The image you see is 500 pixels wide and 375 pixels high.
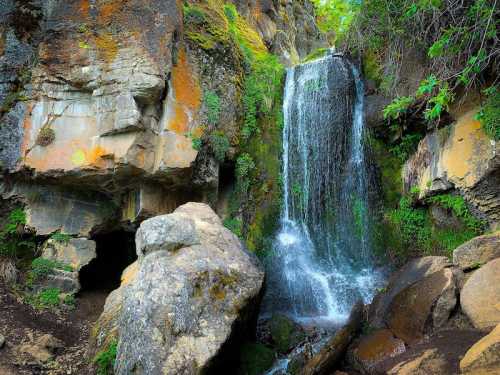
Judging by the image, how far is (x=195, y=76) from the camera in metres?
8.56

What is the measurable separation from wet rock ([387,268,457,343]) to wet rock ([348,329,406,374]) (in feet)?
0.43

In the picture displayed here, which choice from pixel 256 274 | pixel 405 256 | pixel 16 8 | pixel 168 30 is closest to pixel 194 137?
pixel 168 30

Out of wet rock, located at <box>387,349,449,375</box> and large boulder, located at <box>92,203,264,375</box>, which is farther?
large boulder, located at <box>92,203,264,375</box>

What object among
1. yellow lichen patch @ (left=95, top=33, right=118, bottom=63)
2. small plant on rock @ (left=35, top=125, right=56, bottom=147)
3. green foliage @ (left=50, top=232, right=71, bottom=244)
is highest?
yellow lichen patch @ (left=95, top=33, right=118, bottom=63)

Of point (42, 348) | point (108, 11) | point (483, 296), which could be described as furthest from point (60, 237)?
point (483, 296)

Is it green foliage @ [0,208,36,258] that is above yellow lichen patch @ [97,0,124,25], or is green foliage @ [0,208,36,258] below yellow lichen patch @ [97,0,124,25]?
below

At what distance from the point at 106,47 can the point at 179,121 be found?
6.67 ft

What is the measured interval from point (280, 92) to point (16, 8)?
6464 mm

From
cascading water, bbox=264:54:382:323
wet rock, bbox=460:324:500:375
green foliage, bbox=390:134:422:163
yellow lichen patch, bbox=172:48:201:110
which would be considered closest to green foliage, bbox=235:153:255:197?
cascading water, bbox=264:54:382:323

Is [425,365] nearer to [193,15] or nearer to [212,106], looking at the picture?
[212,106]

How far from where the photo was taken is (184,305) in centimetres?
456

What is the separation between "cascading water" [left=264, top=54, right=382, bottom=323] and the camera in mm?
7598

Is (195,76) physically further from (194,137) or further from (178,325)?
(178,325)

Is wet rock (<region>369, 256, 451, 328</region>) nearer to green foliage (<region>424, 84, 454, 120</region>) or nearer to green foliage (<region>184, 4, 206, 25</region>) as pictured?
green foliage (<region>424, 84, 454, 120</region>)
